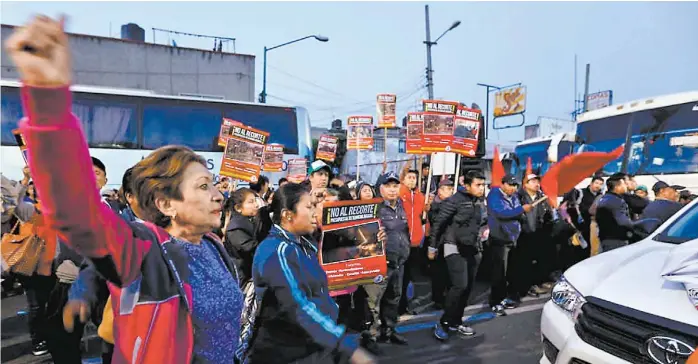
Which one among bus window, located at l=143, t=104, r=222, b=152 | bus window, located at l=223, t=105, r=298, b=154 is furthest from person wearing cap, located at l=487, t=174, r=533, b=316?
bus window, located at l=143, t=104, r=222, b=152

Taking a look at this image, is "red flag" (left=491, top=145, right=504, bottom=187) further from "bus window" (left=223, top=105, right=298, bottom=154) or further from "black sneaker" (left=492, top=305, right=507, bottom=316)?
"bus window" (left=223, top=105, right=298, bottom=154)

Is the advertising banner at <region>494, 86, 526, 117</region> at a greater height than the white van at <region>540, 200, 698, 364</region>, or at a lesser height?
greater

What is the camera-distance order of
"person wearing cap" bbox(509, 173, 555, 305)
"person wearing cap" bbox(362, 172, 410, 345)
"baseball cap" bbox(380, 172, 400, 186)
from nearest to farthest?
1. "person wearing cap" bbox(362, 172, 410, 345)
2. "baseball cap" bbox(380, 172, 400, 186)
3. "person wearing cap" bbox(509, 173, 555, 305)

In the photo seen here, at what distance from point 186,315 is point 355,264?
2744mm

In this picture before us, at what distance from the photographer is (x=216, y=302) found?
1.59m

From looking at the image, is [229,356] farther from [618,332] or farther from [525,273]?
[525,273]

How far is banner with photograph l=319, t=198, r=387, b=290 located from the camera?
400 centimetres

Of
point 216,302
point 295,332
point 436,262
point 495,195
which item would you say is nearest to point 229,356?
point 216,302

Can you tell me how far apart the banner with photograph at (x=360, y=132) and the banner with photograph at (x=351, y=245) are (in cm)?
740

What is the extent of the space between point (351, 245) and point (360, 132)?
7.80 m

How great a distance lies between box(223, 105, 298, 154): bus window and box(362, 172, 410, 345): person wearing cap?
8.11m

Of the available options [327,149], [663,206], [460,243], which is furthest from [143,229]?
[327,149]

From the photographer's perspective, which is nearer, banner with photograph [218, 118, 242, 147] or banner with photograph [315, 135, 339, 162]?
banner with photograph [218, 118, 242, 147]

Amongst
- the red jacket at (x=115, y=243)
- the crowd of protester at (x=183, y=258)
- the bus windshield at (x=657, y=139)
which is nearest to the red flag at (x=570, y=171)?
the crowd of protester at (x=183, y=258)
